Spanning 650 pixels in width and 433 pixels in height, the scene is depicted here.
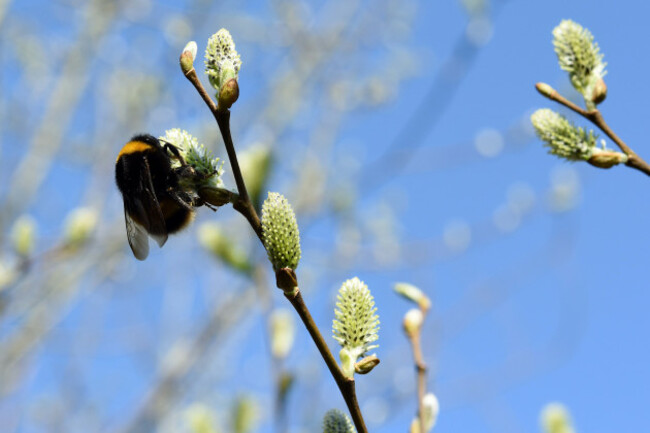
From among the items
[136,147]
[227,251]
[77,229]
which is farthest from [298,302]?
[77,229]

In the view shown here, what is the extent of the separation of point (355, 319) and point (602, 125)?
58cm

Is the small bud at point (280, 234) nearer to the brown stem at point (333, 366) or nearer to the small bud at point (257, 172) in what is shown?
the brown stem at point (333, 366)

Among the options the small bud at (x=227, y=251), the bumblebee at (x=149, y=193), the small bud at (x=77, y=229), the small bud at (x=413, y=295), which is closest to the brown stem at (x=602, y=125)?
the small bud at (x=413, y=295)

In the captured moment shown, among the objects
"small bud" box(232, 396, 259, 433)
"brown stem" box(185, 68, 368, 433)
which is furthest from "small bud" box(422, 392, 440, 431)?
"small bud" box(232, 396, 259, 433)

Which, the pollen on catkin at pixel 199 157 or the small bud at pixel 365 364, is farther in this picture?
the pollen on catkin at pixel 199 157

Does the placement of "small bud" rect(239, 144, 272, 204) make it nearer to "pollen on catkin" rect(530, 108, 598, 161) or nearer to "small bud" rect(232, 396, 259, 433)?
"small bud" rect(232, 396, 259, 433)

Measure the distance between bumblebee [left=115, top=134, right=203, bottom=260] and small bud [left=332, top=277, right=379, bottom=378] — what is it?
1.77 ft

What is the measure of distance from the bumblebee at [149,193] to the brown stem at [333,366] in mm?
585

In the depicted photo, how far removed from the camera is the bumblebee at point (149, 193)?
5.10ft

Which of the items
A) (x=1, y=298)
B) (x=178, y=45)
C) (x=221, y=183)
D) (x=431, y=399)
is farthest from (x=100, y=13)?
(x=431, y=399)

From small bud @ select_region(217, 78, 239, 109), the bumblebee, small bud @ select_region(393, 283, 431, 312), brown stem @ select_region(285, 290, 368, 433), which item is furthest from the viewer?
the bumblebee

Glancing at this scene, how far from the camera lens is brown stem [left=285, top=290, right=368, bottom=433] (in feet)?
2.90

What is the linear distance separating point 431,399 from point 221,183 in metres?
0.56

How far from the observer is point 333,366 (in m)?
0.91
